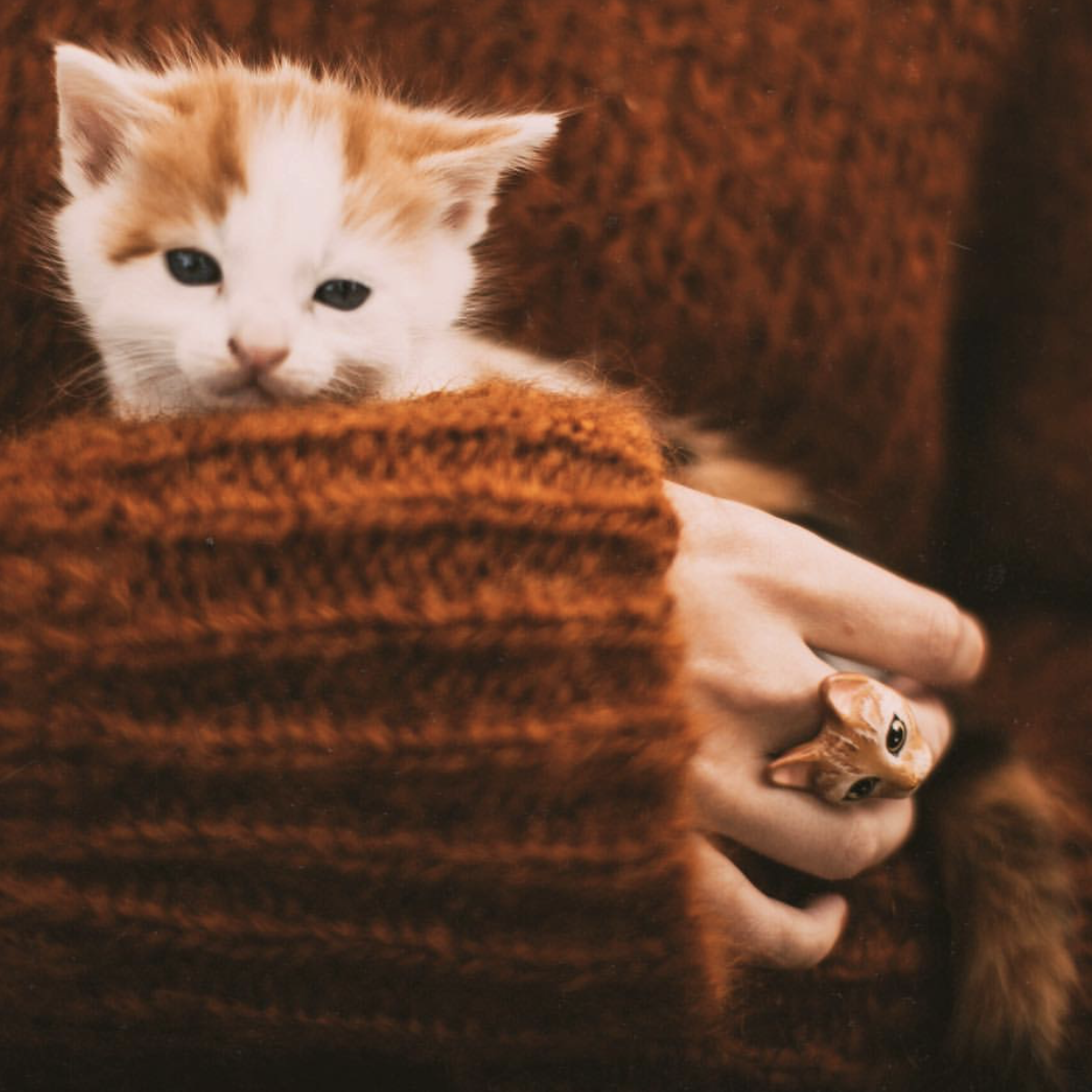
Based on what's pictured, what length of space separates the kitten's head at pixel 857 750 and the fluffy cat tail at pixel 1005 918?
10 centimetres

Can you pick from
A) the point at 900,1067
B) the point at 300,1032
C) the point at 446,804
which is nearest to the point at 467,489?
the point at 446,804

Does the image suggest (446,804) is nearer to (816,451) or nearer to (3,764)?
(3,764)

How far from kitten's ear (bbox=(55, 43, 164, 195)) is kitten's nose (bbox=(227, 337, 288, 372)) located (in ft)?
0.51

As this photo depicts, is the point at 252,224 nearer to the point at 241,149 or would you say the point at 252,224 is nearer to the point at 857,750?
the point at 241,149

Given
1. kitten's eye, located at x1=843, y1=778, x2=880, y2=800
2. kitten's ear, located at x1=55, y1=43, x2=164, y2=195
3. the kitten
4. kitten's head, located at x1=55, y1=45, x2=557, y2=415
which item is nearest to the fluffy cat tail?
Result: the kitten

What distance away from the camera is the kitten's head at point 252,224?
1.65 ft

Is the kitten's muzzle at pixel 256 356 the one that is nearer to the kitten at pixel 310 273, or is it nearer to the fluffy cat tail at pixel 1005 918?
the kitten at pixel 310 273

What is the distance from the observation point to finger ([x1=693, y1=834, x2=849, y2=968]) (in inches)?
18.8

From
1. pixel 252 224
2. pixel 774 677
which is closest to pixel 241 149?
pixel 252 224

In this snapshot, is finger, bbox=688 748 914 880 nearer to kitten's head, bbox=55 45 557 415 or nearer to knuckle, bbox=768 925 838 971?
knuckle, bbox=768 925 838 971

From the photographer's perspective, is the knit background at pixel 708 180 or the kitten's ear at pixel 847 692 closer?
the kitten's ear at pixel 847 692

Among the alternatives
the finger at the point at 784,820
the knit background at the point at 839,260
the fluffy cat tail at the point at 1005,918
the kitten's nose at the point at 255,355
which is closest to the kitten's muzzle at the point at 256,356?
the kitten's nose at the point at 255,355

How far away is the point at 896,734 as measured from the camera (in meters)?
0.49

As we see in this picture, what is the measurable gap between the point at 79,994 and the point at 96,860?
0.22ft
